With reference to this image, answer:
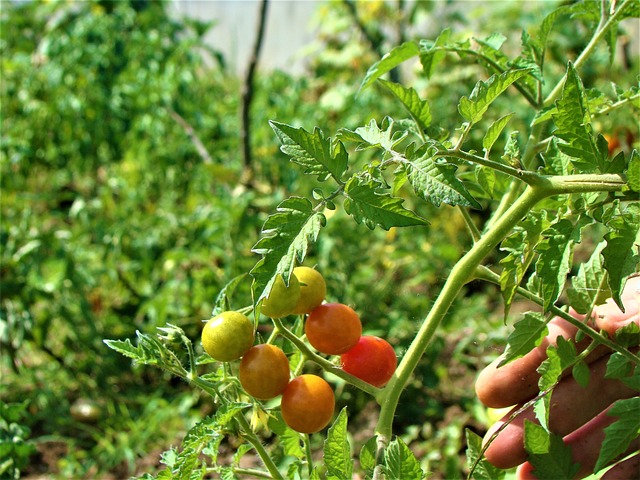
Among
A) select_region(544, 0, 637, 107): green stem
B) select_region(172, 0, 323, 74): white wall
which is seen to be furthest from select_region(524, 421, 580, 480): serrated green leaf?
select_region(172, 0, 323, 74): white wall

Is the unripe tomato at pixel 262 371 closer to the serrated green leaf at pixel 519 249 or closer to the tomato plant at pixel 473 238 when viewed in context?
the tomato plant at pixel 473 238

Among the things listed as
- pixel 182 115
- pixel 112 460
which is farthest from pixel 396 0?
pixel 112 460

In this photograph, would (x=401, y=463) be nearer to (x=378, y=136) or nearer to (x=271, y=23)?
(x=378, y=136)

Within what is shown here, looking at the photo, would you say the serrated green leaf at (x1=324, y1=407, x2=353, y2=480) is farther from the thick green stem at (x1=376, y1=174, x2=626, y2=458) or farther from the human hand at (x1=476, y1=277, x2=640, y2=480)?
the human hand at (x1=476, y1=277, x2=640, y2=480)

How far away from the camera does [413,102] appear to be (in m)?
0.92

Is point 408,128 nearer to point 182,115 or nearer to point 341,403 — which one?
point 341,403

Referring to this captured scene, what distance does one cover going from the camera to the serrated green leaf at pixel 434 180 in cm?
69

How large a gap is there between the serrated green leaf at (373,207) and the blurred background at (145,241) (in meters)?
0.70

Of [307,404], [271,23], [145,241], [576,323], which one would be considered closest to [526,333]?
[576,323]

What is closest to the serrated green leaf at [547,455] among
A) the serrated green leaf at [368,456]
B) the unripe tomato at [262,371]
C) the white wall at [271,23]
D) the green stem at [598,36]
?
the serrated green leaf at [368,456]

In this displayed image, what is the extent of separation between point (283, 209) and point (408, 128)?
0.27 metres

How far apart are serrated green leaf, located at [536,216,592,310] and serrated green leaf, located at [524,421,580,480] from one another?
228 mm

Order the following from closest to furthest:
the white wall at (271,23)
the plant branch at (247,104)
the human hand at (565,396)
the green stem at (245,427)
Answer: the green stem at (245,427) → the human hand at (565,396) → the plant branch at (247,104) → the white wall at (271,23)

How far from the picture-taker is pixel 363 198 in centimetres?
74
